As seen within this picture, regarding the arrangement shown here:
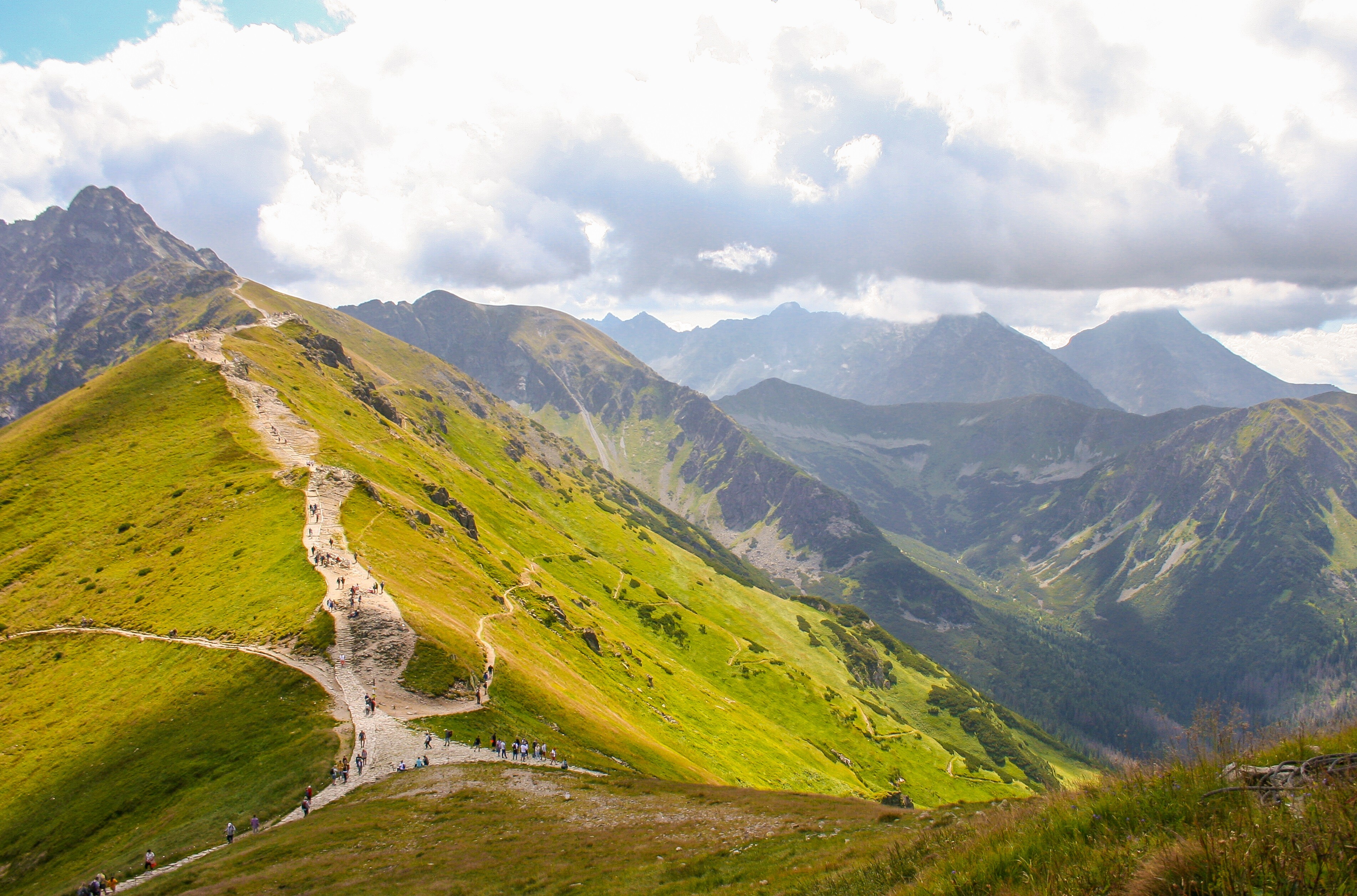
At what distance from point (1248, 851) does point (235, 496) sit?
105599 millimetres

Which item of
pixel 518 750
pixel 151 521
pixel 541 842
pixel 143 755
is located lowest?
pixel 518 750

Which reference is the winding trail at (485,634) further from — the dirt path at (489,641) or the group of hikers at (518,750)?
the group of hikers at (518,750)

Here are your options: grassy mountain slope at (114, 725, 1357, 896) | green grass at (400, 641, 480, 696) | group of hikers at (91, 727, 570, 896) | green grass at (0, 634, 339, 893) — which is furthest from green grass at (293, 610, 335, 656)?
grassy mountain slope at (114, 725, 1357, 896)

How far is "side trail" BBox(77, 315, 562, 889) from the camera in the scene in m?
44.6

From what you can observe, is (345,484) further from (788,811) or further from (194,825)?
(788,811)

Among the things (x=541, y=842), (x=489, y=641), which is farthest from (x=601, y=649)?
(x=541, y=842)

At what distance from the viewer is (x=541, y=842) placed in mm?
31984

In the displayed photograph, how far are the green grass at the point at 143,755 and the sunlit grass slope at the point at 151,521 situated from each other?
5.43m

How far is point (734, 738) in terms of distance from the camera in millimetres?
101562

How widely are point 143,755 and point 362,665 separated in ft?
50.7

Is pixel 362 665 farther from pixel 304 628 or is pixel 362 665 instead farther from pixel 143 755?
pixel 143 755

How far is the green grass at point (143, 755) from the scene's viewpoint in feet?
131

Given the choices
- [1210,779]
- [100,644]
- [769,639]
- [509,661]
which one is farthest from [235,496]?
[769,639]

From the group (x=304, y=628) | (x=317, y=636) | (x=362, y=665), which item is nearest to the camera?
(x=362, y=665)
